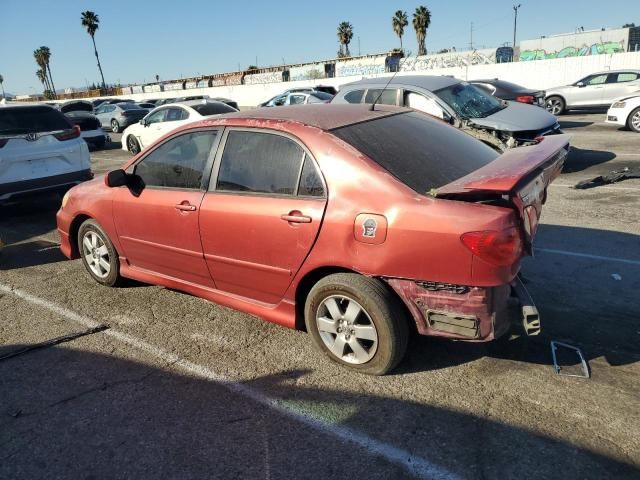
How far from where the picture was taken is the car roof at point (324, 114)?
11.5 ft

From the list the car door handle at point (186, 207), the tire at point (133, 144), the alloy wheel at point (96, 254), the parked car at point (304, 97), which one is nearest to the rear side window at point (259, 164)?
the car door handle at point (186, 207)

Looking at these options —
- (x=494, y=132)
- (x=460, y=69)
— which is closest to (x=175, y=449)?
(x=494, y=132)

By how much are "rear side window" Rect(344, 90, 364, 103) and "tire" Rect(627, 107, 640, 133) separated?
8.07 meters

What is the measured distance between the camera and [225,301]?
3887 mm

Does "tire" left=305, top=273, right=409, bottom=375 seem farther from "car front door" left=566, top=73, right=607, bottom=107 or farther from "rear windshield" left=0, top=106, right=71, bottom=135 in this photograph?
"car front door" left=566, top=73, right=607, bottom=107

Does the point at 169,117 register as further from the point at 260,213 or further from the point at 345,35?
the point at 345,35

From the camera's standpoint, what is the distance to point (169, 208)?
13.1 ft

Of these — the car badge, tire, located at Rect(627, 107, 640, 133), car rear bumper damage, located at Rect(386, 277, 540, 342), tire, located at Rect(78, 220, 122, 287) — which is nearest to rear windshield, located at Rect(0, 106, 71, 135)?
tire, located at Rect(78, 220, 122, 287)

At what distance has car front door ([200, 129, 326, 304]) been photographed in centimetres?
326

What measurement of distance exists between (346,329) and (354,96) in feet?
22.2

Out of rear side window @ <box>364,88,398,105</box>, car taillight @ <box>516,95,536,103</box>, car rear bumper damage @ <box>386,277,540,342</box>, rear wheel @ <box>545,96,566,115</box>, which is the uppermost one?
rear side window @ <box>364,88,398,105</box>

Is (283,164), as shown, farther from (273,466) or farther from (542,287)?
(542,287)

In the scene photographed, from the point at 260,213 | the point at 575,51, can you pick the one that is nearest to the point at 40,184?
the point at 260,213

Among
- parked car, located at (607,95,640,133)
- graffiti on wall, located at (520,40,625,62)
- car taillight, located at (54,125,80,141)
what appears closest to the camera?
car taillight, located at (54,125,80,141)
